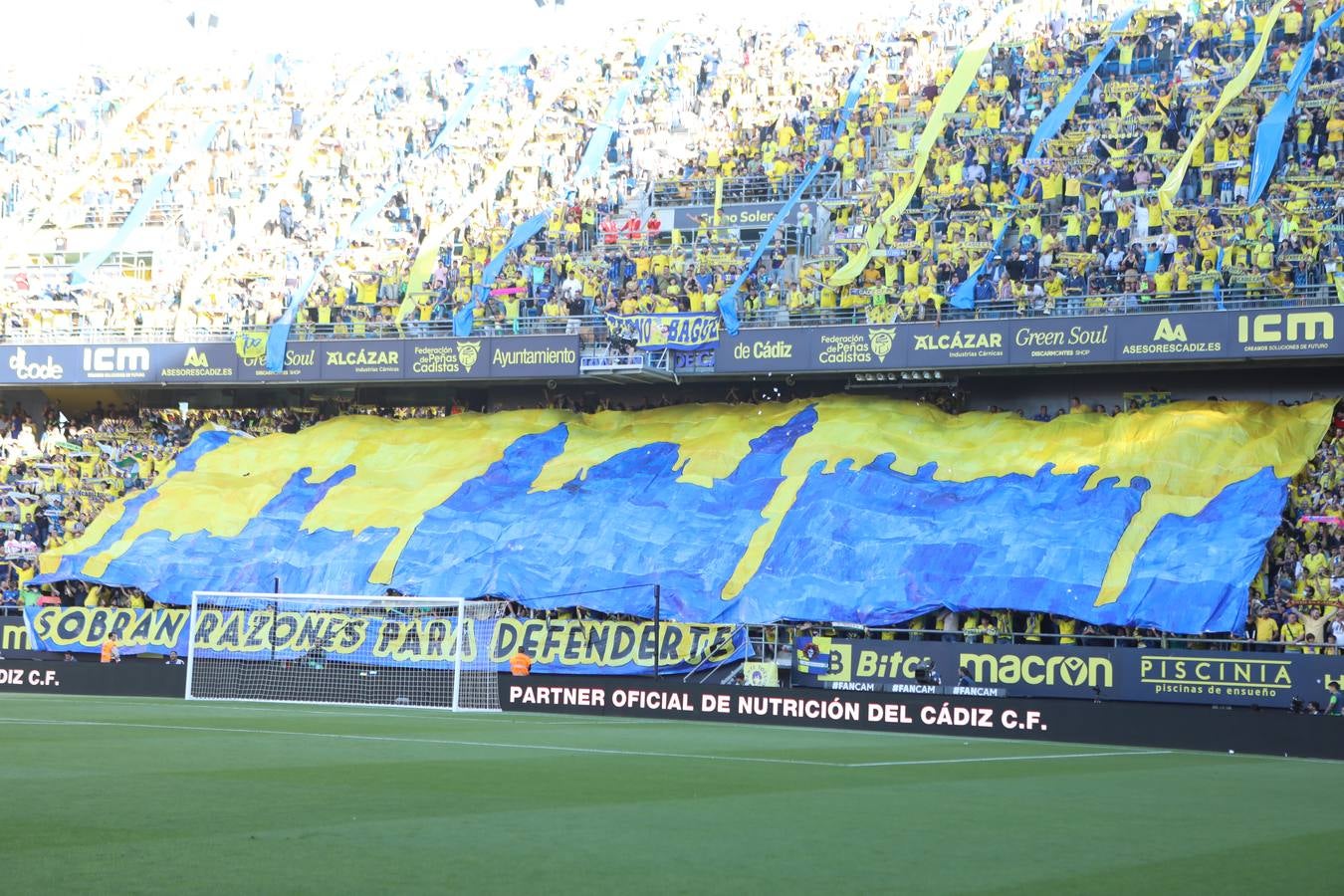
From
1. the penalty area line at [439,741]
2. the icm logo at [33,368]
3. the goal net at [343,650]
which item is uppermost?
the icm logo at [33,368]

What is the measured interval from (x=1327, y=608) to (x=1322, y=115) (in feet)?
40.8

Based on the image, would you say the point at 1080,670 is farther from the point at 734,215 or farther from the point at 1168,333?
the point at 734,215

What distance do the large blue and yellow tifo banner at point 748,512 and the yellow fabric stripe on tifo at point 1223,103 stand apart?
16.5 ft

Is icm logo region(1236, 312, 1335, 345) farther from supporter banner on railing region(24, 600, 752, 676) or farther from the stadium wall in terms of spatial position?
the stadium wall

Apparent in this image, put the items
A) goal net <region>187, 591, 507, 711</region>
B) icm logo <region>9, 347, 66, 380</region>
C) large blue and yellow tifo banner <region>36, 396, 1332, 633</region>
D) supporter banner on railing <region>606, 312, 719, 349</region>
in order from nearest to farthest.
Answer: goal net <region>187, 591, 507, 711</region> < large blue and yellow tifo banner <region>36, 396, 1332, 633</region> < supporter banner on railing <region>606, 312, 719, 349</region> < icm logo <region>9, 347, 66, 380</region>

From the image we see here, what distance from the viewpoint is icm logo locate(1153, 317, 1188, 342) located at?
116ft

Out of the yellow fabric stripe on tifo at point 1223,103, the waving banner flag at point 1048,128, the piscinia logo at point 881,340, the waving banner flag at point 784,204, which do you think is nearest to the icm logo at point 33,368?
the waving banner flag at point 784,204

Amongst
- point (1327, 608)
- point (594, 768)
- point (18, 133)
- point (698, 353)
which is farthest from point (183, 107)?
point (594, 768)

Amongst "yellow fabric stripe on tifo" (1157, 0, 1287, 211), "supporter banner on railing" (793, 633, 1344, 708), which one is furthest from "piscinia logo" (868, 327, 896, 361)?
"supporter banner on railing" (793, 633, 1344, 708)

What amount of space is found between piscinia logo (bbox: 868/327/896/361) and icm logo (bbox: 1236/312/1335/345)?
7.32 meters

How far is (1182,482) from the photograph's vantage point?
34156mm

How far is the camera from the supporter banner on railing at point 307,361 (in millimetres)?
41188

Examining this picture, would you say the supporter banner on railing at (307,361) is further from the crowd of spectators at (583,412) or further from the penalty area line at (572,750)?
the penalty area line at (572,750)

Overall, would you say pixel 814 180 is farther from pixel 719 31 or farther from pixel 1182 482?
pixel 1182 482
